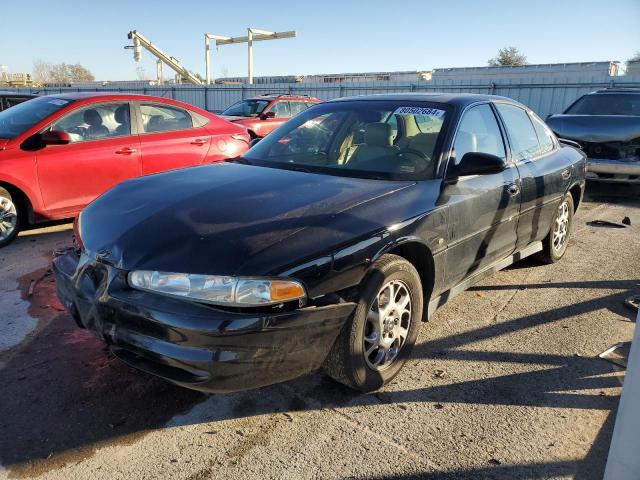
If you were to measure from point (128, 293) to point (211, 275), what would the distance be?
44 cm

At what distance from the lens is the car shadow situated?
7.70 feet

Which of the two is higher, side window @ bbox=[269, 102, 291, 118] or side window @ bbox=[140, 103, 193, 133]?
side window @ bbox=[269, 102, 291, 118]

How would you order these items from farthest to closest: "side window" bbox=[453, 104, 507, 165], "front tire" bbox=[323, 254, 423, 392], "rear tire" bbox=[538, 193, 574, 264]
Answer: "rear tire" bbox=[538, 193, 574, 264], "side window" bbox=[453, 104, 507, 165], "front tire" bbox=[323, 254, 423, 392]

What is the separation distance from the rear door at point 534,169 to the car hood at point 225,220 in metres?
1.53

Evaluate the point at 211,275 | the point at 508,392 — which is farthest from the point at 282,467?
the point at 508,392

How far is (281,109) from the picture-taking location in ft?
39.5

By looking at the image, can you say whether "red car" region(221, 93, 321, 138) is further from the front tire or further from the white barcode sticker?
the front tire

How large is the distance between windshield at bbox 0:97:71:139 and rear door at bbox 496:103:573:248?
15.3 feet

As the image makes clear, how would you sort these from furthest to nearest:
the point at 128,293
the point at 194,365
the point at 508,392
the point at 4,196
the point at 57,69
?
the point at 57,69 < the point at 4,196 < the point at 508,392 < the point at 128,293 < the point at 194,365

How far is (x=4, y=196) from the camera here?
5.10 meters

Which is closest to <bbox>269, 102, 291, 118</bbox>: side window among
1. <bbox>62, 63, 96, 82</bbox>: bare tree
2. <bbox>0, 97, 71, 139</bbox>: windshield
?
<bbox>0, 97, 71, 139</bbox>: windshield

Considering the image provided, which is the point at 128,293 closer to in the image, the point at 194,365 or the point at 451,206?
the point at 194,365

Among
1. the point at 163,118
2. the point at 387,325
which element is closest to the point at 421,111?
the point at 387,325

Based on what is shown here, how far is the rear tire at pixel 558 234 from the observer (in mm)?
4883
